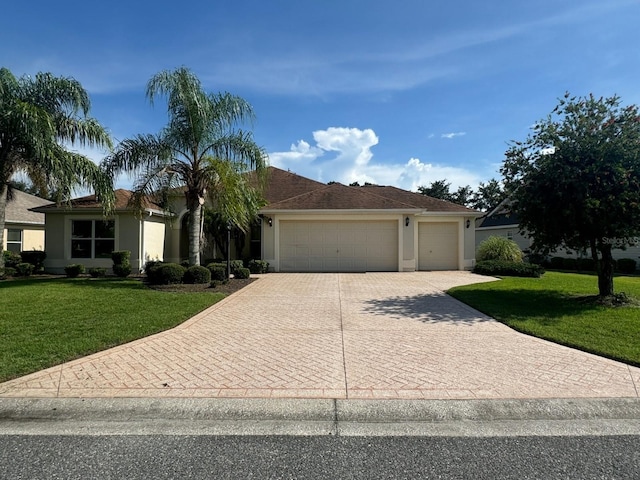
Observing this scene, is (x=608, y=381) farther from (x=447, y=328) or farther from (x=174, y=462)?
(x=174, y=462)

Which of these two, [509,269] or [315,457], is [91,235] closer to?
[315,457]

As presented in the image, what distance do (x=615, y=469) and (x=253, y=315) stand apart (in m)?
6.37

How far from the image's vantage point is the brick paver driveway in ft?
13.6

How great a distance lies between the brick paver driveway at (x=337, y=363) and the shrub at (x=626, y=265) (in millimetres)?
17870

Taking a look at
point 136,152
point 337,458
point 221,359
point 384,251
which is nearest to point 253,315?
point 221,359

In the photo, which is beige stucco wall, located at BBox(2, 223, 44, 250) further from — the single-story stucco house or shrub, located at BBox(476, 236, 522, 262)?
shrub, located at BBox(476, 236, 522, 262)

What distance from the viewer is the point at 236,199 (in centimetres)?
1271

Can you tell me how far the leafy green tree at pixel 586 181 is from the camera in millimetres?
8383

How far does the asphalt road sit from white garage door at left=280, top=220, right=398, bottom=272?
14567 millimetres

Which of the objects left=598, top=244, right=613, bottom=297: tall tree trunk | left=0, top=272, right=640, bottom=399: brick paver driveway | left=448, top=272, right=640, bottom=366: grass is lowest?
left=0, top=272, right=640, bottom=399: brick paver driveway

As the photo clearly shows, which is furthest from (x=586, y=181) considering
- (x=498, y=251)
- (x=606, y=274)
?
(x=498, y=251)

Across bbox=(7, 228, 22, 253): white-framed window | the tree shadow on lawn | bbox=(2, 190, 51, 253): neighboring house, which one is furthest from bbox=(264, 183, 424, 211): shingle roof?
bbox=(7, 228, 22, 253): white-framed window

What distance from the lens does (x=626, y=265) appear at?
66.4 ft

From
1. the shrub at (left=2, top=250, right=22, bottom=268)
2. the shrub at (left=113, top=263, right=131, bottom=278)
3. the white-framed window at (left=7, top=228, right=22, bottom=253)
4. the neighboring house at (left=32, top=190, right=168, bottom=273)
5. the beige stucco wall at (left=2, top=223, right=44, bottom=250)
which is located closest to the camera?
the shrub at (left=113, top=263, right=131, bottom=278)
